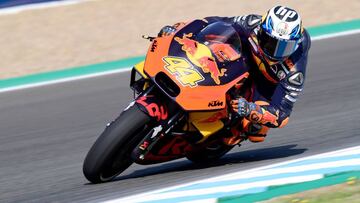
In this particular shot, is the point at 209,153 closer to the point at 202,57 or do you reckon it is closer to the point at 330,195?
the point at 202,57

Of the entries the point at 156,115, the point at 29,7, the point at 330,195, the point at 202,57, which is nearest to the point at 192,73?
the point at 202,57

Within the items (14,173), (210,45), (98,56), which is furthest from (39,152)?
(98,56)

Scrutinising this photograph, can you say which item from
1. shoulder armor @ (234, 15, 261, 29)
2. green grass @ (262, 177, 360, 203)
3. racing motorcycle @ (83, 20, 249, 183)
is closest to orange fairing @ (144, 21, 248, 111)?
racing motorcycle @ (83, 20, 249, 183)

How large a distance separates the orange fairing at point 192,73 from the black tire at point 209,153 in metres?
0.78

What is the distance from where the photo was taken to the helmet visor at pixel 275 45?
6.37 metres

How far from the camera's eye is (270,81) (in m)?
6.75

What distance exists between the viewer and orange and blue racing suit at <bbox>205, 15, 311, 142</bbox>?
6.57 m

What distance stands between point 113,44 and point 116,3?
54.9 inches

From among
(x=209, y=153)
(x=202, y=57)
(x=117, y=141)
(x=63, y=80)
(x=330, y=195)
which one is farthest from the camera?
(x=63, y=80)

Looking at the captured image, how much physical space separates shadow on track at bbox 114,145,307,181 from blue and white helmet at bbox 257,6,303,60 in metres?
1.16

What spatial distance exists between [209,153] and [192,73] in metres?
1.19

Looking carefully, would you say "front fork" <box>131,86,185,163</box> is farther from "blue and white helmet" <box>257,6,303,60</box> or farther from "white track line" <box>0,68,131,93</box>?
"white track line" <box>0,68,131,93</box>

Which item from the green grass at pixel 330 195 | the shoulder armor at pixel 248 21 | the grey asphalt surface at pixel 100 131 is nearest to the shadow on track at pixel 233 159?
the grey asphalt surface at pixel 100 131

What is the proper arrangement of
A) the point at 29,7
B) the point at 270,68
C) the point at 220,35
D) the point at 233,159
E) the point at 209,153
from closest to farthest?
the point at 220,35 < the point at 270,68 < the point at 209,153 < the point at 233,159 < the point at 29,7
